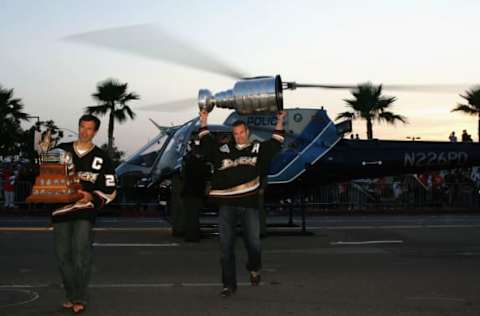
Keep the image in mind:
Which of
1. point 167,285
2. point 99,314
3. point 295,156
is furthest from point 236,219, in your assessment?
point 295,156

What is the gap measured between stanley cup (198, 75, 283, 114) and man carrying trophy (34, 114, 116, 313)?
2412 millimetres

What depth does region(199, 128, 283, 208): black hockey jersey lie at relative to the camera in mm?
6613

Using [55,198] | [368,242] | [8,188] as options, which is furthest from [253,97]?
[8,188]

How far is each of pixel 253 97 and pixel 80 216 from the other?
307cm

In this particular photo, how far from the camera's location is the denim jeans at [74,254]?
18.7ft

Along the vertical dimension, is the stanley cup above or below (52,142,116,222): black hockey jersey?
above

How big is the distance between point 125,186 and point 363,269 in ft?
26.4

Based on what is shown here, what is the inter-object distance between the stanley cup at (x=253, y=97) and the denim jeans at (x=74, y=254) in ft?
8.98

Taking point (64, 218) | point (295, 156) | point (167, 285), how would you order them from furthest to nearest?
point (295, 156)
point (167, 285)
point (64, 218)

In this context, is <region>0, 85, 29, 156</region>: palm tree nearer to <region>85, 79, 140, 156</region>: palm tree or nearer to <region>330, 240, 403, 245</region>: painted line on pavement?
<region>85, 79, 140, 156</region>: palm tree

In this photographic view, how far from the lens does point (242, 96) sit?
8039 mm

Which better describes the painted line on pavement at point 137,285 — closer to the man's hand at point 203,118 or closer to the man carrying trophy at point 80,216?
the man carrying trophy at point 80,216

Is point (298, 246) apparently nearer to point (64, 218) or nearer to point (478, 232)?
point (478, 232)

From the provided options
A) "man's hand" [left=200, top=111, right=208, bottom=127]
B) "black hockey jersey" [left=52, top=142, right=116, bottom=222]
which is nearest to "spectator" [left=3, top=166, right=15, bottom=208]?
"man's hand" [left=200, top=111, right=208, bottom=127]
